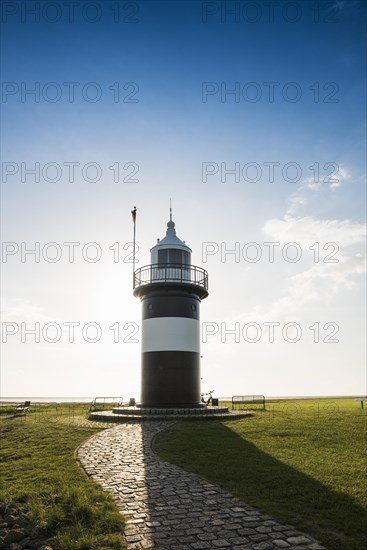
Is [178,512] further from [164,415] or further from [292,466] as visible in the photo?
[164,415]

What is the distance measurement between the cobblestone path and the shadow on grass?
332 millimetres

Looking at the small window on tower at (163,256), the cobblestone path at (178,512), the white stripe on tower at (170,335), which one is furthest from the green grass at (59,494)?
the small window on tower at (163,256)

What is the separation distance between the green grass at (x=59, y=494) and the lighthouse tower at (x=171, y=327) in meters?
9.09

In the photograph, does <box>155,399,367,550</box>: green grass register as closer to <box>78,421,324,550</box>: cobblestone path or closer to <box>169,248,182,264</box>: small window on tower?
<box>78,421,324,550</box>: cobblestone path

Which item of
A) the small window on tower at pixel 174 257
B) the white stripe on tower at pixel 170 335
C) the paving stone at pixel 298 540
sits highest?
the small window on tower at pixel 174 257

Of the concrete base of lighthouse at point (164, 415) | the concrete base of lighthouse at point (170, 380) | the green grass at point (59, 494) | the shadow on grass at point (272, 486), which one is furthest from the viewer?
the concrete base of lighthouse at point (170, 380)

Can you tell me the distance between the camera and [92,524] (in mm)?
8117

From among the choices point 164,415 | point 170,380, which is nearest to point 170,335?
point 170,380

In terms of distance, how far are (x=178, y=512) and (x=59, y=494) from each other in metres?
2.86

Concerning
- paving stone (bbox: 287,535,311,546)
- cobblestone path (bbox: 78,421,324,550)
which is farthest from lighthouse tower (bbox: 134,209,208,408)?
paving stone (bbox: 287,535,311,546)

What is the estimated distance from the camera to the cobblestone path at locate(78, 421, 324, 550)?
7.15 meters

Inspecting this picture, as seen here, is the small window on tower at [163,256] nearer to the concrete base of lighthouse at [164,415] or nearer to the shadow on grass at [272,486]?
the concrete base of lighthouse at [164,415]

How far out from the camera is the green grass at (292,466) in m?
8.04

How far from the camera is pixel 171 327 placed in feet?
86.2
